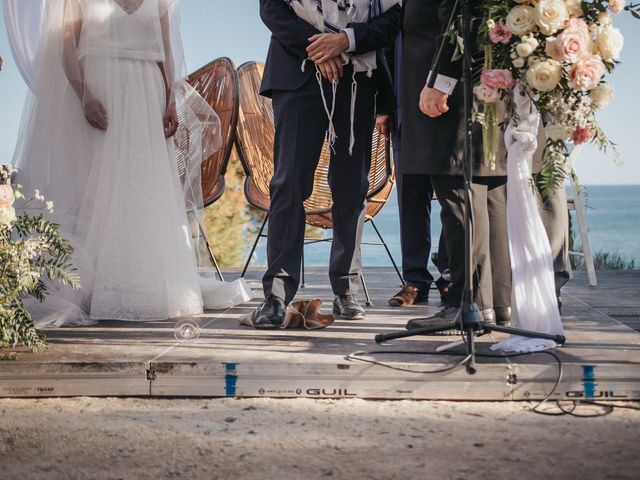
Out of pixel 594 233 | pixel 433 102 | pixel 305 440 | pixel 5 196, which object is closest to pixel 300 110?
pixel 433 102

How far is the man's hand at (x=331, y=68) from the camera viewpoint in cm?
317

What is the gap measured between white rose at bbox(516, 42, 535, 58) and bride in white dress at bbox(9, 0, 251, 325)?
170 centimetres

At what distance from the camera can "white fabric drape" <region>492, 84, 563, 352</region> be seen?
275 centimetres

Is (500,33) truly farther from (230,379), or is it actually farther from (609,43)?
(230,379)

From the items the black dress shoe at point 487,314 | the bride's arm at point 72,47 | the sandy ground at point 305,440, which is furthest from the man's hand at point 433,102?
the bride's arm at point 72,47

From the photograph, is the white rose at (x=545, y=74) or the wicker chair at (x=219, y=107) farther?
the wicker chair at (x=219, y=107)

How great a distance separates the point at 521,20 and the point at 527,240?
28.2 inches

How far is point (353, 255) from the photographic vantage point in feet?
11.5

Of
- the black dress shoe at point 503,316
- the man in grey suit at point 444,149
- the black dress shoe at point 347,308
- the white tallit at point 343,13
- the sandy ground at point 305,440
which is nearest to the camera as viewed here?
the sandy ground at point 305,440

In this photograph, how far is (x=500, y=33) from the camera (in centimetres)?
257

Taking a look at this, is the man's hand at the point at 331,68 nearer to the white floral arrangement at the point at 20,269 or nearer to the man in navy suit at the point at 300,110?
the man in navy suit at the point at 300,110

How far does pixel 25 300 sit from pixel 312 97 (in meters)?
1.39

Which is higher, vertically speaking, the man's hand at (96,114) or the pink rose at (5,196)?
the man's hand at (96,114)

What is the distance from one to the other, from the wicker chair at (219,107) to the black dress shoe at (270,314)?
4.75 feet
